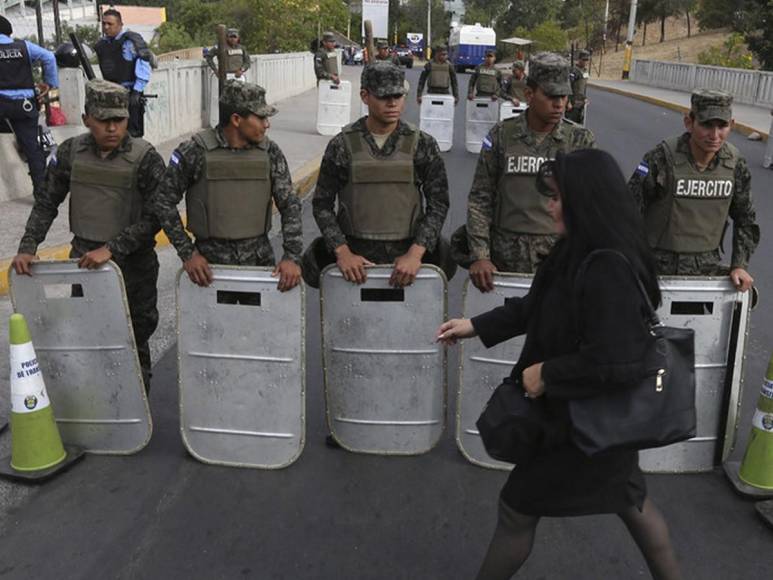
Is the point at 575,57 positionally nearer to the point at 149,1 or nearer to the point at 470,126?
the point at 470,126

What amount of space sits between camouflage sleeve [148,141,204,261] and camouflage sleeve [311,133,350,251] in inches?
23.5

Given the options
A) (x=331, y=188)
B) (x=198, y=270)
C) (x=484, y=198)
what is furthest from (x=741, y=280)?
(x=198, y=270)

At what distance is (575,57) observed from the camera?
16109mm

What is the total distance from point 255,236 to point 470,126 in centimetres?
1076

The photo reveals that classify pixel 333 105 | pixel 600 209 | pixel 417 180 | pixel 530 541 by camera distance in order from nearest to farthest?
1. pixel 600 209
2. pixel 530 541
3. pixel 417 180
4. pixel 333 105

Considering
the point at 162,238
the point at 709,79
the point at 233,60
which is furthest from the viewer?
the point at 709,79

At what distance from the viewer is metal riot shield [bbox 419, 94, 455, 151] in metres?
13.5

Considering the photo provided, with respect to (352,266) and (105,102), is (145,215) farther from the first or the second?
(352,266)

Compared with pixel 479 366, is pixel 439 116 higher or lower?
higher

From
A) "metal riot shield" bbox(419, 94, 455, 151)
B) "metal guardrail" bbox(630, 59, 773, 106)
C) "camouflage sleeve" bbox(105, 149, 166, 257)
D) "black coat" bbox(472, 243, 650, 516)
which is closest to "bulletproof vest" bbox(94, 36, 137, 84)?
"metal riot shield" bbox(419, 94, 455, 151)

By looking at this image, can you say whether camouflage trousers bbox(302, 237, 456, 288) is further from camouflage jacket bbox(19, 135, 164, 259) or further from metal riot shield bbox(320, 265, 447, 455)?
camouflage jacket bbox(19, 135, 164, 259)

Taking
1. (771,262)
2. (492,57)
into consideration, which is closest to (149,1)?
(492,57)

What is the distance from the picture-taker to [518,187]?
150 inches

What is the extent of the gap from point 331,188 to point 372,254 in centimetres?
39
